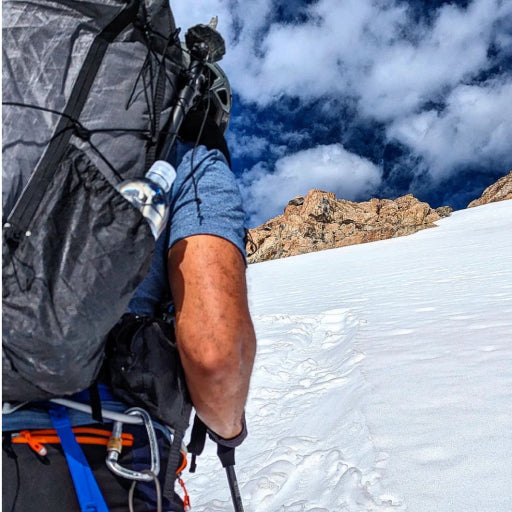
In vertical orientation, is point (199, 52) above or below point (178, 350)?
above

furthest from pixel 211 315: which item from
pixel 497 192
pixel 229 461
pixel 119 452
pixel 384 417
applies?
pixel 497 192

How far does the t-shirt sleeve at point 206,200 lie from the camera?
116 cm

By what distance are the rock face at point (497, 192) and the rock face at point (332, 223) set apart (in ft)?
35.9

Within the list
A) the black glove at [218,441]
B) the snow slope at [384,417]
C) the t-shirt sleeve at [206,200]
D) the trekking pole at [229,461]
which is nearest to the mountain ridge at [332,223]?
the snow slope at [384,417]

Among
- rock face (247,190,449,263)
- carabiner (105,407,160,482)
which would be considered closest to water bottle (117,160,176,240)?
carabiner (105,407,160,482)

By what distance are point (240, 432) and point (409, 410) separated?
1923 millimetres

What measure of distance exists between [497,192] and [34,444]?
173 ft

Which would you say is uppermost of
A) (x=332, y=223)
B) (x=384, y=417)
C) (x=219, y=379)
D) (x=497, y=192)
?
(x=497, y=192)

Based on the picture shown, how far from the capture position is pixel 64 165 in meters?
0.98

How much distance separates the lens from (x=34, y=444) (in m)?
1.03

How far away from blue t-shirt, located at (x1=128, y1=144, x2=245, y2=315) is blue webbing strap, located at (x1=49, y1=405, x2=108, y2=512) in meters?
0.32

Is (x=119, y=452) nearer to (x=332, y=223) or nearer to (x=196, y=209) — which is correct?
(x=196, y=209)

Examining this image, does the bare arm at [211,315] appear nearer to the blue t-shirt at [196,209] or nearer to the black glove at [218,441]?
the blue t-shirt at [196,209]

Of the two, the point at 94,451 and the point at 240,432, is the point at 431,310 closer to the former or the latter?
the point at 240,432
